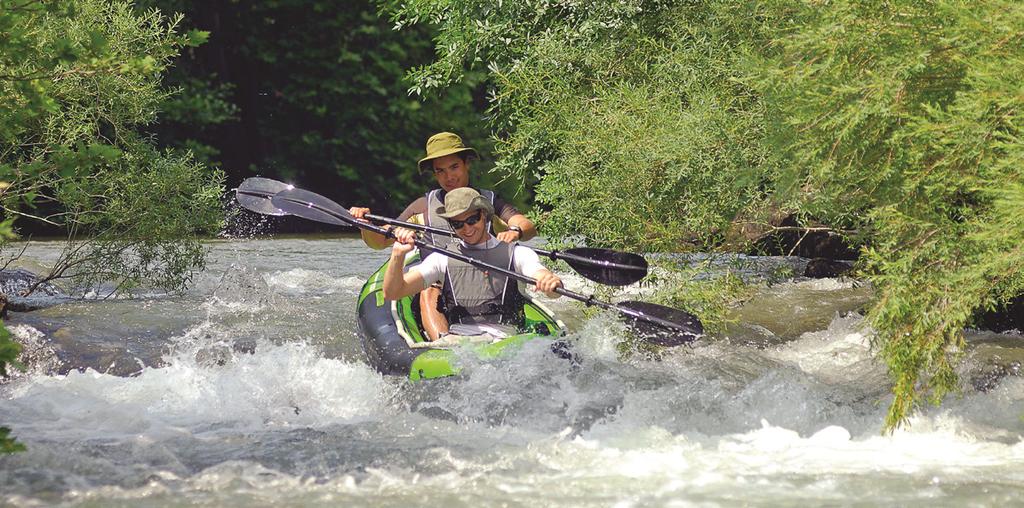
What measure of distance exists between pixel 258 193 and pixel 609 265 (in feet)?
8.35

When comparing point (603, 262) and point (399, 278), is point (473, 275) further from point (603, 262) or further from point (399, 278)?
point (603, 262)

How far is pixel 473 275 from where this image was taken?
635 centimetres

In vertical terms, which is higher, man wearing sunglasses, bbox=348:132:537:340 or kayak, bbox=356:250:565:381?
man wearing sunglasses, bbox=348:132:537:340

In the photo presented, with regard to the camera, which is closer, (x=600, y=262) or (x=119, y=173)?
(x=600, y=262)

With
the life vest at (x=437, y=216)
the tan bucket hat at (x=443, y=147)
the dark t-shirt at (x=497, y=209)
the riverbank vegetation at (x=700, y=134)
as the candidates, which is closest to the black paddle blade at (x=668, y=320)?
the riverbank vegetation at (x=700, y=134)

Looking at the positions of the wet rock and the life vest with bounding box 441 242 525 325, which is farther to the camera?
the wet rock

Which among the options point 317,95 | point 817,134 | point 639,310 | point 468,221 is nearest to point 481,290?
point 468,221

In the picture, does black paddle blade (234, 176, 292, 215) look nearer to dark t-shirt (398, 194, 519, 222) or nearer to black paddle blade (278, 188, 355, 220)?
black paddle blade (278, 188, 355, 220)

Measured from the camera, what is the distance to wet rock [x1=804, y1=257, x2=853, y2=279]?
11.2m

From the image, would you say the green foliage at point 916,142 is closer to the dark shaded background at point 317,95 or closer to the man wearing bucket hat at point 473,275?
the man wearing bucket hat at point 473,275

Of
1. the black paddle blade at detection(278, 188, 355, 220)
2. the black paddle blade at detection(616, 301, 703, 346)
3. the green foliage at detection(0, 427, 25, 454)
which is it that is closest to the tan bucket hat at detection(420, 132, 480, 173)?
the black paddle blade at detection(278, 188, 355, 220)

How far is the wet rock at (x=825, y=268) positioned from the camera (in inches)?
440

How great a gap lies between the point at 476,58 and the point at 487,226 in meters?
3.68

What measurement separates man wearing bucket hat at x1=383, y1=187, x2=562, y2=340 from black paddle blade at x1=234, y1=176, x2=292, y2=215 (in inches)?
70.7
